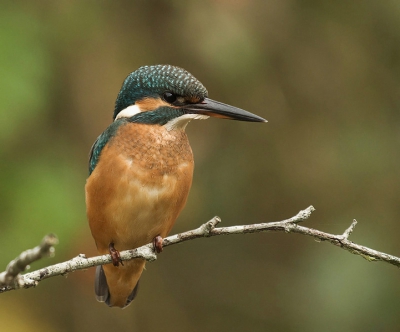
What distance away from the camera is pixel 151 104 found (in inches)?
119

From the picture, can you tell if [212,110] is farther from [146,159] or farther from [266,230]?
[266,230]

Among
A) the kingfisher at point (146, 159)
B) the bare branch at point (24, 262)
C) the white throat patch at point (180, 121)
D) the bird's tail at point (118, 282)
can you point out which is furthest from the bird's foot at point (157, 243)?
the bare branch at point (24, 262)

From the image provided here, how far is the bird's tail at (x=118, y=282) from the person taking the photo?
3424mm

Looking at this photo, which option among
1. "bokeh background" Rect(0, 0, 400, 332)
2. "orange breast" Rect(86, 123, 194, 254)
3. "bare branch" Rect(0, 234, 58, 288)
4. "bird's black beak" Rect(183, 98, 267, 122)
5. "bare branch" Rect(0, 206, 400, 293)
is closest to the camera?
"bare branch" Rect(0, 234, 58, 288)

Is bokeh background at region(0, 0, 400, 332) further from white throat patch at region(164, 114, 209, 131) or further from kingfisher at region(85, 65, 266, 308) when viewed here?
white throat patch at region(164, 114, 209, 131)

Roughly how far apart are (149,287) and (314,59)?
84.1 inches

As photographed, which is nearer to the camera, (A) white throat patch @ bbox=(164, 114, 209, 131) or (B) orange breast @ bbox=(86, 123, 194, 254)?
(B) orange breast @ bbox=(86, 123, 194, 254)

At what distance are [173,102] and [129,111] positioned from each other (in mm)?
239

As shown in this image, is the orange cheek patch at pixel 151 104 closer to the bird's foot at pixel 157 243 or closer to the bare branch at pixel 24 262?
the bird's foot at pixel 157 243

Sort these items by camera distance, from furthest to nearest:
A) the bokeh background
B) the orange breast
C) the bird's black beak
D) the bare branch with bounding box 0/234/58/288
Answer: the bokeh background < the bird's black beak < the orange breast < the bare branch with bounding box 0/234/58/288

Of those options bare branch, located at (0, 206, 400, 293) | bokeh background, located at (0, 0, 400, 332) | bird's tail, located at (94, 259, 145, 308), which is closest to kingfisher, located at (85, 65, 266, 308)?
bird's tail, located at (94, 259, 145, 308)

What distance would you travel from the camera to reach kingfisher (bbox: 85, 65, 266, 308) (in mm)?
2869

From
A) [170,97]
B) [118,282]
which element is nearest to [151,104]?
[170,97]

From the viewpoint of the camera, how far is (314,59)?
15.6 feet
